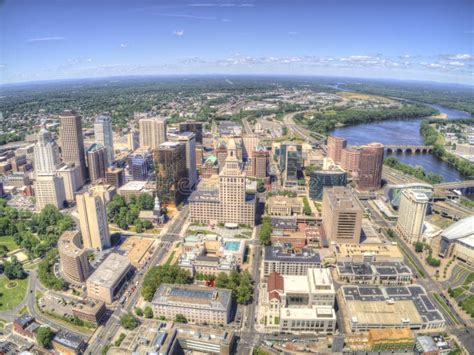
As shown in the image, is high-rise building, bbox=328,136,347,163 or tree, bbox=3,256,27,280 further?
high-rise building, bbox=328,136,347,163

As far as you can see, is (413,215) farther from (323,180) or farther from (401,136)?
(401,136)

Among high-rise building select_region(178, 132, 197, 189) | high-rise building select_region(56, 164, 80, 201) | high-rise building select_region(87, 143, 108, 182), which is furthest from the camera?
high-rise building select_region(87, 143, 108, 182)

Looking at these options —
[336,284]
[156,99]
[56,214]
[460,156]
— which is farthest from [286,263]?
[156,99]

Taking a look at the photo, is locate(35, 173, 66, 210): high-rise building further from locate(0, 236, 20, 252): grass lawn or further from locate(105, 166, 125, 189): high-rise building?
locate(0, 236, 20, 252): grass lawn

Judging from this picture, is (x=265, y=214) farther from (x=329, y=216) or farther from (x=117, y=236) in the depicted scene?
(x=117, y=236)

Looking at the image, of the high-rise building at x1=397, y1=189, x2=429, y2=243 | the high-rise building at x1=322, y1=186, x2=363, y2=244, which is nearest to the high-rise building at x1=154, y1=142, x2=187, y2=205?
the high-rise building at x1=322, y1=186, x2=363, y2=244

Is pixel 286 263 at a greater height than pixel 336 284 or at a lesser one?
greater

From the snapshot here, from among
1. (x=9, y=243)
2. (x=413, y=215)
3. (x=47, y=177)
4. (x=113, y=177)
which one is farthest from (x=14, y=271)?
(x=413, y=215)

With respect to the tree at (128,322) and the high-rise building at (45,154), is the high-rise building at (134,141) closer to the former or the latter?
the high-rise building at (45,154)
